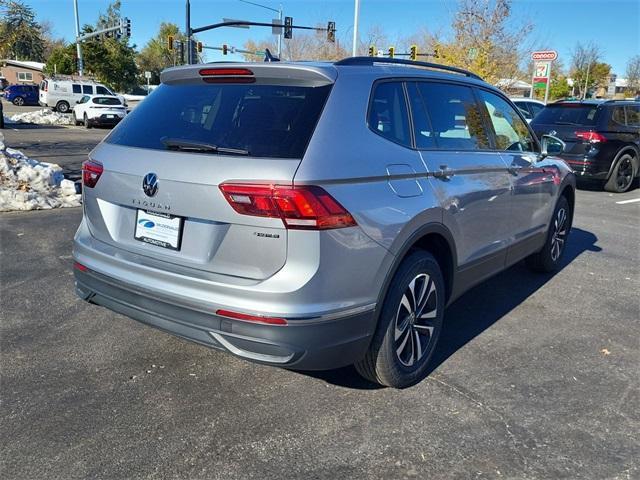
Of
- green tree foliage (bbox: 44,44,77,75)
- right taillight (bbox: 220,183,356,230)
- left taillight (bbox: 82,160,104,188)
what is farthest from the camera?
green tree foliage (bbox: 44,44,77,75)

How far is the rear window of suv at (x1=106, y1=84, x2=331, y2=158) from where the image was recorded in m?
2.65

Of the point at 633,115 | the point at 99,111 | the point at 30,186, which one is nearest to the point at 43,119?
the point at 99,111

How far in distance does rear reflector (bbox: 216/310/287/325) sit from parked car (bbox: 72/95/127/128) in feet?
82.4

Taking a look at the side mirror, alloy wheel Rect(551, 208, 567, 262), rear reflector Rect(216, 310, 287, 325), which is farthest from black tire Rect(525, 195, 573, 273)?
rear reflector Rect(216, 310, 287, 325)

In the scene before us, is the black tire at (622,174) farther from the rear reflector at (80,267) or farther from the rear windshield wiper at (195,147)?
the rear reflector at (80,267)

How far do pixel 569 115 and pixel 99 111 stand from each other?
833 inches

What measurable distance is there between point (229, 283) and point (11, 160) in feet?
21.8

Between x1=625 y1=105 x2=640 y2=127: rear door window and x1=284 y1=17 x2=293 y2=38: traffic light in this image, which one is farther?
x1=284 y1=17 x2=293 y2=38: traffic light

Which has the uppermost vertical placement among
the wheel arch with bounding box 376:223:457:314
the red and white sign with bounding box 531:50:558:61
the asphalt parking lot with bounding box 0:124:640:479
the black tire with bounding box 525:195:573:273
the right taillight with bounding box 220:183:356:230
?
the red and white sign with bounding box 531:50:558:61

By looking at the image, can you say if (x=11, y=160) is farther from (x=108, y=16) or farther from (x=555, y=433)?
(x=108, y=16)

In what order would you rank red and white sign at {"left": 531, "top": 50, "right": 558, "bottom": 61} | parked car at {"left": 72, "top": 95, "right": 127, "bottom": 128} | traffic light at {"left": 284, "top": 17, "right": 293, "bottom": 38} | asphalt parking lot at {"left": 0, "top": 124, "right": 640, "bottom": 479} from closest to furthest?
asphalt parking lot at {"left": 0, "top": 124, "right": 640, "bottom": 479}, red and white sign at {"left": 531, "top": 50, "right": 558, "bottom": 61}, parked car at {"left": 72, "top": 95, "right": 127, "bottom": 128}, traffic light at {"left": 284, "top": 17, "right": 293, "bottom": 38}

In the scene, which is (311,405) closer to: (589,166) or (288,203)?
(288,203)

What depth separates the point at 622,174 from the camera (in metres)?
11.3

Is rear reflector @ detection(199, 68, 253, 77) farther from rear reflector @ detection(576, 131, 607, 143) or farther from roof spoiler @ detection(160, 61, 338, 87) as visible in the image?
rear reflector @ detection(576, 131, 607, 143)
